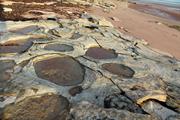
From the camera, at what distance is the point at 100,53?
26.5 ft

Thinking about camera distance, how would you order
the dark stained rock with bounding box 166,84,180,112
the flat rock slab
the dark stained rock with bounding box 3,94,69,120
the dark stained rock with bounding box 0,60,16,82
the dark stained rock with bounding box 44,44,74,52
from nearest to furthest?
the dark stained rock with bounding box 3,94,69,120
the dark stained rock with bounding box 166,84,180,112
the dark stained rock with bounding box 0,60,16,82
the dark stained rock with bounding box 44,44,74,52
the flat rock slab

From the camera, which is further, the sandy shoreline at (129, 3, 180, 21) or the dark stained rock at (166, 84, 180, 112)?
the sandy shoreline at (129, 3, 180, 21)

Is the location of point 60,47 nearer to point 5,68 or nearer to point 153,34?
point 5,68

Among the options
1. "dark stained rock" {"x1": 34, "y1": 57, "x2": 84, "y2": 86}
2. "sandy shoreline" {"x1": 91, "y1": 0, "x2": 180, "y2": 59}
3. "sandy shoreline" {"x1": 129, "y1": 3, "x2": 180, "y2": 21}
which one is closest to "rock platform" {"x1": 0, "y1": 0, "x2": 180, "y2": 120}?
"dark stained rock" {"x1": 34, "y1": 57, "x2": 84, "y2": 86}

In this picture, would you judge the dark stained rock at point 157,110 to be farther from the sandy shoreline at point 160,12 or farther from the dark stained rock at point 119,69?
the sandy shoreline at point 160,12

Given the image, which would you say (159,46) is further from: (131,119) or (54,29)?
(131,119)

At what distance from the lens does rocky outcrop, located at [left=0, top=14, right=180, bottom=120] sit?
200 inches

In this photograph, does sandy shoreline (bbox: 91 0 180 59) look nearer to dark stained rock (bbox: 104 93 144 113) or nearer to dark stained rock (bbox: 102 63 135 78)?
dark stained rock (bbox: 102 63 135 78)

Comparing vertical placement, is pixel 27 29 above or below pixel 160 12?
above

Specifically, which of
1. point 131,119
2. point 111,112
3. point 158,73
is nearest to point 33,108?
point 111,112

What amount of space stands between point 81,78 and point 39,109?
60.9 inches

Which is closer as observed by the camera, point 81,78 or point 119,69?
point 81,78

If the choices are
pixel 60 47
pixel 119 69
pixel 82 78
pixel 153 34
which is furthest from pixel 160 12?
pixel 82 78

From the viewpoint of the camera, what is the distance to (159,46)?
38.7 feet
